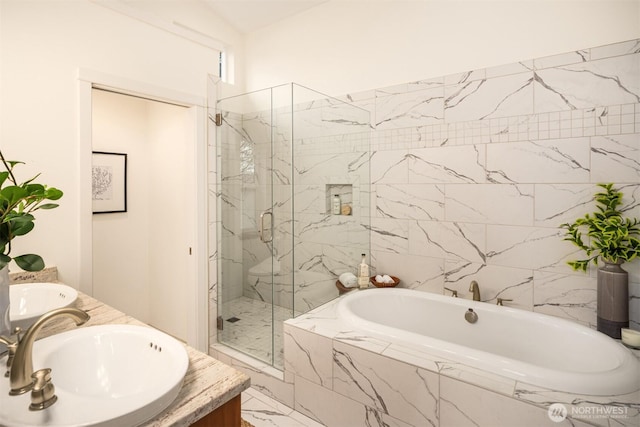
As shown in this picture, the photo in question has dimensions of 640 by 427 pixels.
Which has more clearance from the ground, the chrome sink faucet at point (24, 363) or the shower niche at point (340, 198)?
the shower niche at point (340, 198)

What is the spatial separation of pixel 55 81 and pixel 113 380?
1.83 metres

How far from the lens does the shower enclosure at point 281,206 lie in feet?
7.79

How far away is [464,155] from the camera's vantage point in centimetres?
241

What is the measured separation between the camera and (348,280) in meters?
2.74

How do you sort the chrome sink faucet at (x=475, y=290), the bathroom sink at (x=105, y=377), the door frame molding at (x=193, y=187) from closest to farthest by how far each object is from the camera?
the bathroom sink at (x=105, y=377)
the door frame molding at (x=193, y=187)
the chrome sink faucet at (x=475, y=290)

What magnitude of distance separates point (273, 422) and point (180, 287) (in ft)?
4.97

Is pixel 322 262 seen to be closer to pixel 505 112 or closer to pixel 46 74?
pixel 505 112

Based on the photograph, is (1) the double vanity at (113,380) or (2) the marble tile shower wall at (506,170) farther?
(2) the marble tile shower wall at (506,170)

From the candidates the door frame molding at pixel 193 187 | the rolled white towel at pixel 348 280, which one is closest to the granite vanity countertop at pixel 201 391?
the door frame molding at pixel 193 187

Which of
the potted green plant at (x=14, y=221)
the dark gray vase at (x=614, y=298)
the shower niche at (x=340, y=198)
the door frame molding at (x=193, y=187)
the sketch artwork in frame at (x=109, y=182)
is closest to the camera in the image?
the potted green plant at (x=14, y=221)

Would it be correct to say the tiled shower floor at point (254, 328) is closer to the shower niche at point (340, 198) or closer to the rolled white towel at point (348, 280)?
the rolled white towel at point (348, 280)

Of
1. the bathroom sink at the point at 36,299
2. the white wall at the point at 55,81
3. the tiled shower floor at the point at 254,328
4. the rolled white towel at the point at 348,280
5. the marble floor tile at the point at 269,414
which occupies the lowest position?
the marble floor tile at the point at 269,414

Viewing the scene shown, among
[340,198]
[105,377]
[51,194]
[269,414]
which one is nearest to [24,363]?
[105,377]

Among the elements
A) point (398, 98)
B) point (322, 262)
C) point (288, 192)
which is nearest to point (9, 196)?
point (288, 192)
